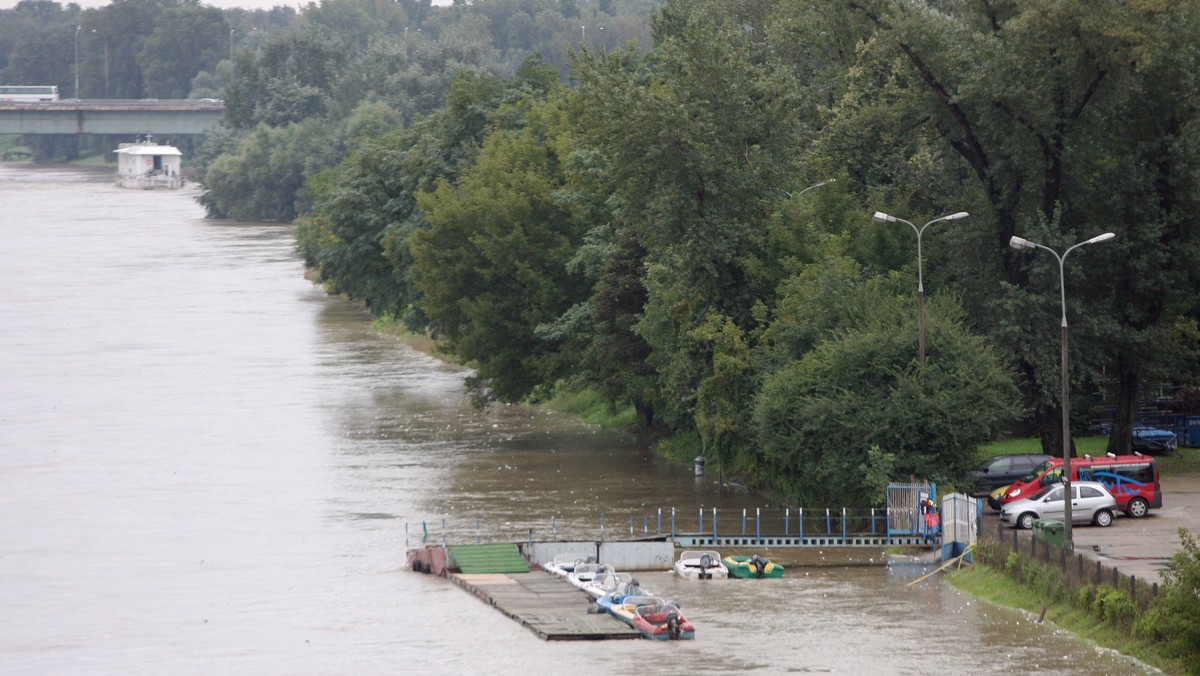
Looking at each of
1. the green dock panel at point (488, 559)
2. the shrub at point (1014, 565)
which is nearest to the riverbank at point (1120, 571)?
the shrub at point (1014, 565)

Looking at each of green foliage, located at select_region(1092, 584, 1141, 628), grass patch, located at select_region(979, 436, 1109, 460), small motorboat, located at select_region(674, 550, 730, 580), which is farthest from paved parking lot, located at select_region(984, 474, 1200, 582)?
small motorboat, located at select_region(674, 550, 730, 580)

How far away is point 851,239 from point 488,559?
1764 cm

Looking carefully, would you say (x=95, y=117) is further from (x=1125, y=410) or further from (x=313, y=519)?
(x=1125, y=410)

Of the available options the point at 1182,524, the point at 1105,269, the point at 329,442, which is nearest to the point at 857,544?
the point at 1182,524

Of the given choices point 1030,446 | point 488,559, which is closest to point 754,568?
point 488,559

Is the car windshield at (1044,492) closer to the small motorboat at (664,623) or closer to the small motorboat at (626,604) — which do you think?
the small motorboat at (626,604)

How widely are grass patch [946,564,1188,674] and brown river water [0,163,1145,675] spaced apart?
386 millimetres

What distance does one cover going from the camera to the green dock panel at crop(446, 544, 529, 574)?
129 ft

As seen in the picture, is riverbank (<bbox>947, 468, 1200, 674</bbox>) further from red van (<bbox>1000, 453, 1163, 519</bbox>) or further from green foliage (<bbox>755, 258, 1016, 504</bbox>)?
green foliage (<bbox>755, 258, 1016, 504</bbox>)

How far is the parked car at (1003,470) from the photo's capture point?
43938mm

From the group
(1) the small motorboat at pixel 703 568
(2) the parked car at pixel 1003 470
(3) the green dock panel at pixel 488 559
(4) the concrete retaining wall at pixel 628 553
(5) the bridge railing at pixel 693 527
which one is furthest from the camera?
(2) the parked car at pixel 1003 470

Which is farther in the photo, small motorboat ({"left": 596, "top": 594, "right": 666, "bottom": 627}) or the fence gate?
the fence gate

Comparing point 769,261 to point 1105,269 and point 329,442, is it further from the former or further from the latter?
point 329,442

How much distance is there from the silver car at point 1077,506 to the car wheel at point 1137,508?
2.57 ft
